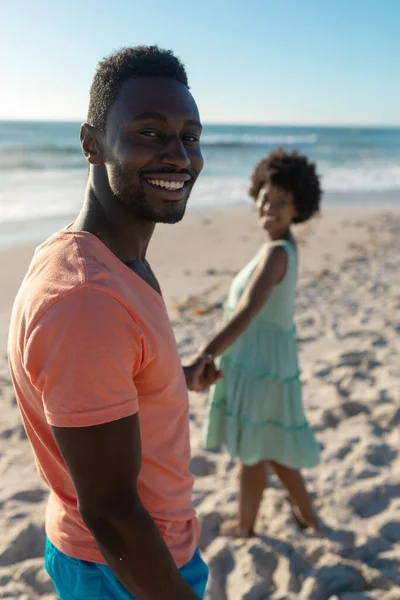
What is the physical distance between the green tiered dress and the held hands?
64 cm

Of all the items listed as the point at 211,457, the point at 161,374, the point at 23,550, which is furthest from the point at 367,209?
the point at 161,374

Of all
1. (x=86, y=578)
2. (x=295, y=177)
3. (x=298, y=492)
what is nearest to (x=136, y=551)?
(x=86, y=578)

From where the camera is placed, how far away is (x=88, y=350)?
1007 mm

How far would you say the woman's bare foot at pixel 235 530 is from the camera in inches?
114

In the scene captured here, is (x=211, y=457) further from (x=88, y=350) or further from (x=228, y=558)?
(x=88, y=350)

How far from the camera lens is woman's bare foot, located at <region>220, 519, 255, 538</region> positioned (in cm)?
290

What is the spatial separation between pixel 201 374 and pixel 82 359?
117 cm

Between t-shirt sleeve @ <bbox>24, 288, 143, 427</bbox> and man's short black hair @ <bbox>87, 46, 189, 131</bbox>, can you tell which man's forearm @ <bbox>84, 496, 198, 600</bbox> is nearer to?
t-shirt sleeve @ <bbox>24, 288, 143, 427</bbox>

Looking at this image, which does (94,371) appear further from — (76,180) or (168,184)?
(76,180)

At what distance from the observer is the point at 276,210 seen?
9.21ft

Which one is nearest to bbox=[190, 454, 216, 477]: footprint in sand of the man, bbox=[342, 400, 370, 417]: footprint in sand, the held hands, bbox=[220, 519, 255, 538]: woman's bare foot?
bbox=[220, 519, 255, 538]: woman's bare foot

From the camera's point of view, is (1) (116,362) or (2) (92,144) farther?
(2) (92,144)

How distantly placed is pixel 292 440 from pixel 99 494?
1864 millimetres

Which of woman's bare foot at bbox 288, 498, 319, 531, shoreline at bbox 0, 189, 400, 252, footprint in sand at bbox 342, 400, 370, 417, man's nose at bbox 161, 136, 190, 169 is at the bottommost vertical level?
woman's bare foot at bbox 288, 498, 319, 531
